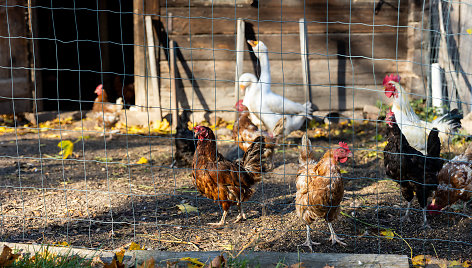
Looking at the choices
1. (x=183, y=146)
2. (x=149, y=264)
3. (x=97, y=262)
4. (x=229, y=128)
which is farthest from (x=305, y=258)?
(x=229, y=128)

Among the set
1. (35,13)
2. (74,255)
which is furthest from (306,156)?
(35,13)

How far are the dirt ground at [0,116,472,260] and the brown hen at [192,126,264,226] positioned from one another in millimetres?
142

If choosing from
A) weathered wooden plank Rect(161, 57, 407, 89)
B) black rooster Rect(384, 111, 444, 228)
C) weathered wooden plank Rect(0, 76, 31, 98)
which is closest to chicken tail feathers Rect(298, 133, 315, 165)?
black rooster Rect(384, 111, 444, 228)

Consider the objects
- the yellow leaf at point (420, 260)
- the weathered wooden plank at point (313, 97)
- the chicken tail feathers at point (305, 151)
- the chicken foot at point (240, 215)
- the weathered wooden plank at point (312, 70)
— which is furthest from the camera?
the weathered wooden plank at point (313, 97)

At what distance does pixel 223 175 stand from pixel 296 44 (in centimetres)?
427

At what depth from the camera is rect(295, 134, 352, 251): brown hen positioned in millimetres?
3502

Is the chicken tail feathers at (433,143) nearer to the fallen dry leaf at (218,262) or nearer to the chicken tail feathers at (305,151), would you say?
the chicken tail feathers at (305,151)

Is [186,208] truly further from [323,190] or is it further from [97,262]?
[97,262]

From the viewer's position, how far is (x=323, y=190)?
3.50 meters

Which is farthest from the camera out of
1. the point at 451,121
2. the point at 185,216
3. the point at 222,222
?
the point at 451,121

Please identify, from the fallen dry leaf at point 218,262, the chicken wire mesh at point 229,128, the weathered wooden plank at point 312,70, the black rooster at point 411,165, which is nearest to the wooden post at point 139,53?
the chicken wire mesh at point 229,128

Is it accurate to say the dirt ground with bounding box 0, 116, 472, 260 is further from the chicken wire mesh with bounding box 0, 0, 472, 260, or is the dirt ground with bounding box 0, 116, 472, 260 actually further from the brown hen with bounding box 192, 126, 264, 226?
the brown hen with bounding box 192, 126, 264, 226

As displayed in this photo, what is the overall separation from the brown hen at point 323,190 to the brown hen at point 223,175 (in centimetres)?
52

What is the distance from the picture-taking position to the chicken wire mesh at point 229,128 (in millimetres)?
3779
